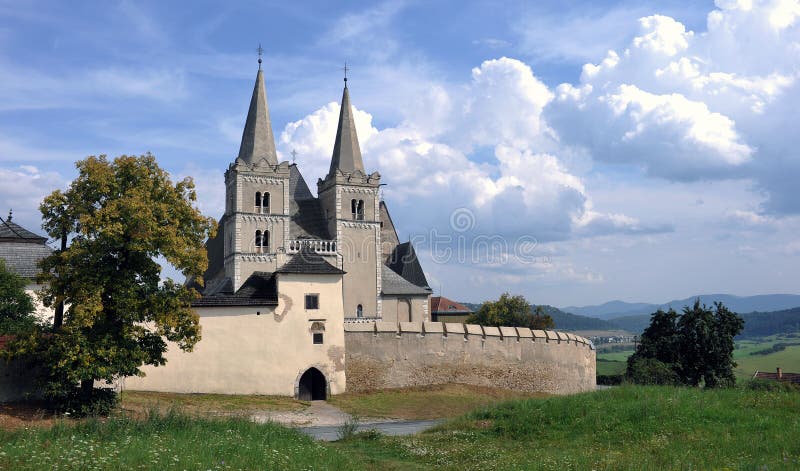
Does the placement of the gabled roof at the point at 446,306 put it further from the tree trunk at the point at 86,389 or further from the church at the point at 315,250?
the tree trunk at the point at 86,389

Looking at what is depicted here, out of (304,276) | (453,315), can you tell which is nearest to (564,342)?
(304,276)

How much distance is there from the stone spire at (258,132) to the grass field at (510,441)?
4229 cm

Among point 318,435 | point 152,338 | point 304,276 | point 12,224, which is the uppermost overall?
point 12,224

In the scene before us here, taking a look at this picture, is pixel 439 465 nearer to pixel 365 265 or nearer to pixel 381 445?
pixel 381 445

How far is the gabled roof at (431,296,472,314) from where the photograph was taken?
321 feet

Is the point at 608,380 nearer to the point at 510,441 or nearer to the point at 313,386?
the point at 313,386

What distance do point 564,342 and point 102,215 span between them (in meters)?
28.7

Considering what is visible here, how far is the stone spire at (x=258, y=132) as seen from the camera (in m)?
62.8

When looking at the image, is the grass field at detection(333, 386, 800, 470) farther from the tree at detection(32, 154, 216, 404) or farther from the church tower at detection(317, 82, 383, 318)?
the church tower at detection(317, 82, 383, 318)

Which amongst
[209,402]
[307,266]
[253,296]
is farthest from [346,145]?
[209,402]

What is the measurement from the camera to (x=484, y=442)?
21047 mm

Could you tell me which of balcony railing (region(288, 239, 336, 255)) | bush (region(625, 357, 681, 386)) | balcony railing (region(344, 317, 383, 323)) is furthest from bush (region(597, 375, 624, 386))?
balcony railing (region(288, 239, 336, 255))

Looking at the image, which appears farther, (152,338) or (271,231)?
(271,231)

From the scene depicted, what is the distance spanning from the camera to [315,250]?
6312cm
